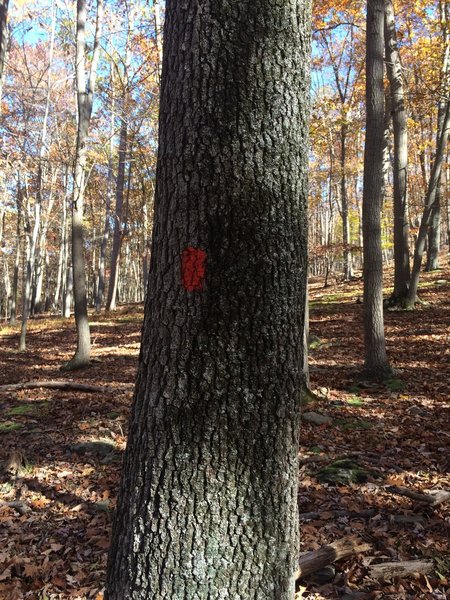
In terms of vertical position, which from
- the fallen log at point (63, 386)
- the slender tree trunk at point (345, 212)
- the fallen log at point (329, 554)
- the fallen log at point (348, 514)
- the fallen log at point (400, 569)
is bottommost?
the fallen log at point (348, 514)

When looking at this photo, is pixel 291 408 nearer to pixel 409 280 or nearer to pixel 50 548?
pixel 50 548

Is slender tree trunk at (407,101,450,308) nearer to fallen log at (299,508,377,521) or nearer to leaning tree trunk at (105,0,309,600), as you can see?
fallen log at (299,508,377,521)

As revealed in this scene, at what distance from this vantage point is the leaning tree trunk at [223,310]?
192 centimetres

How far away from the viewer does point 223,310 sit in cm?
193

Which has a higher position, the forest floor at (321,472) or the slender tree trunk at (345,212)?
the slender tree trunk at (345,212)

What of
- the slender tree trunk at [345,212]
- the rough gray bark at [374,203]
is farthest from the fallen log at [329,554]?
the slender tree trunk at [345,212]

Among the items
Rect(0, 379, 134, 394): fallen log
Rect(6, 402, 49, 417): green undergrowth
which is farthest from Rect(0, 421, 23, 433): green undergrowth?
Rect(0, 379, 134, 394): fallen log

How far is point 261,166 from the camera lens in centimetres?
194

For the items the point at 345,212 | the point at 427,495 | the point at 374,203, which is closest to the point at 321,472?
the point at 427,495

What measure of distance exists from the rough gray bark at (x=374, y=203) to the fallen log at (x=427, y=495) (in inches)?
142

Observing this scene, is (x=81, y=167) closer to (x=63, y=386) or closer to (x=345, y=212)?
(x=63, y=386)

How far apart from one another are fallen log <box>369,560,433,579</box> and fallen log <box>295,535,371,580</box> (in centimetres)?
19

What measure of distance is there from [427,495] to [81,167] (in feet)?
30.0

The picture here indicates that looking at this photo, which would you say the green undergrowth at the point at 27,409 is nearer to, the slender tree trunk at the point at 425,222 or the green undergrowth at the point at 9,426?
the green undergrowth at the point at 9,426
